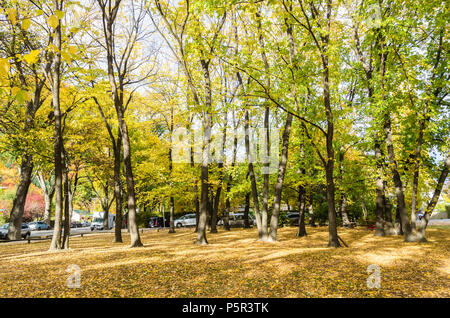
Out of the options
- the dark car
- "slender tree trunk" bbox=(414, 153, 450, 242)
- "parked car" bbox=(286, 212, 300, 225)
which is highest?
"slender tree trunk" bbox=(414, 153, 450, 242)

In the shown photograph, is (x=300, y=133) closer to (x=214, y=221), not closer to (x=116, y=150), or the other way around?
(x=214, y=221)

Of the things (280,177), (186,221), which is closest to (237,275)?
(280,177)

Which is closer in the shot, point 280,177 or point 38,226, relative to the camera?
point 280,177

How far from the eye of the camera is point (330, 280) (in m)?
6.08

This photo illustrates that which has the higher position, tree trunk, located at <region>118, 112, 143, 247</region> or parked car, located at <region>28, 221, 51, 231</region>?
tree trunk, located at <region>118, 112, 143, 247</region>

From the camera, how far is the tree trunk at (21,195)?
1608 cm

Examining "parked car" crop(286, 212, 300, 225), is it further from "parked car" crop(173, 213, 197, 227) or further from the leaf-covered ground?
the leaf-covered ground

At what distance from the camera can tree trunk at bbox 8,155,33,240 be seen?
52.7 ft

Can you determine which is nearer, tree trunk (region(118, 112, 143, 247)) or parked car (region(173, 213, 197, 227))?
tree trunk (region(118, 112, 143, 247))

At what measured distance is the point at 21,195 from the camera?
16.3 meters

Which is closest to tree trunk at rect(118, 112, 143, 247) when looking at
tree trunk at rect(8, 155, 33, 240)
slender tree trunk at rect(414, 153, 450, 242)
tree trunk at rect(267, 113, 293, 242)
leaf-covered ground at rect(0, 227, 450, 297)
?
leaf-covered ground at rect(0, 227, 450, 297)

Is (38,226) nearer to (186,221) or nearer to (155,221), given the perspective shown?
(155,221)

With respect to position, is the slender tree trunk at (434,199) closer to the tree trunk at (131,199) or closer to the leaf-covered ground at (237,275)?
the leaf-covered ground at (237,275)

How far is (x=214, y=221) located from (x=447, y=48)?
56.3ft
